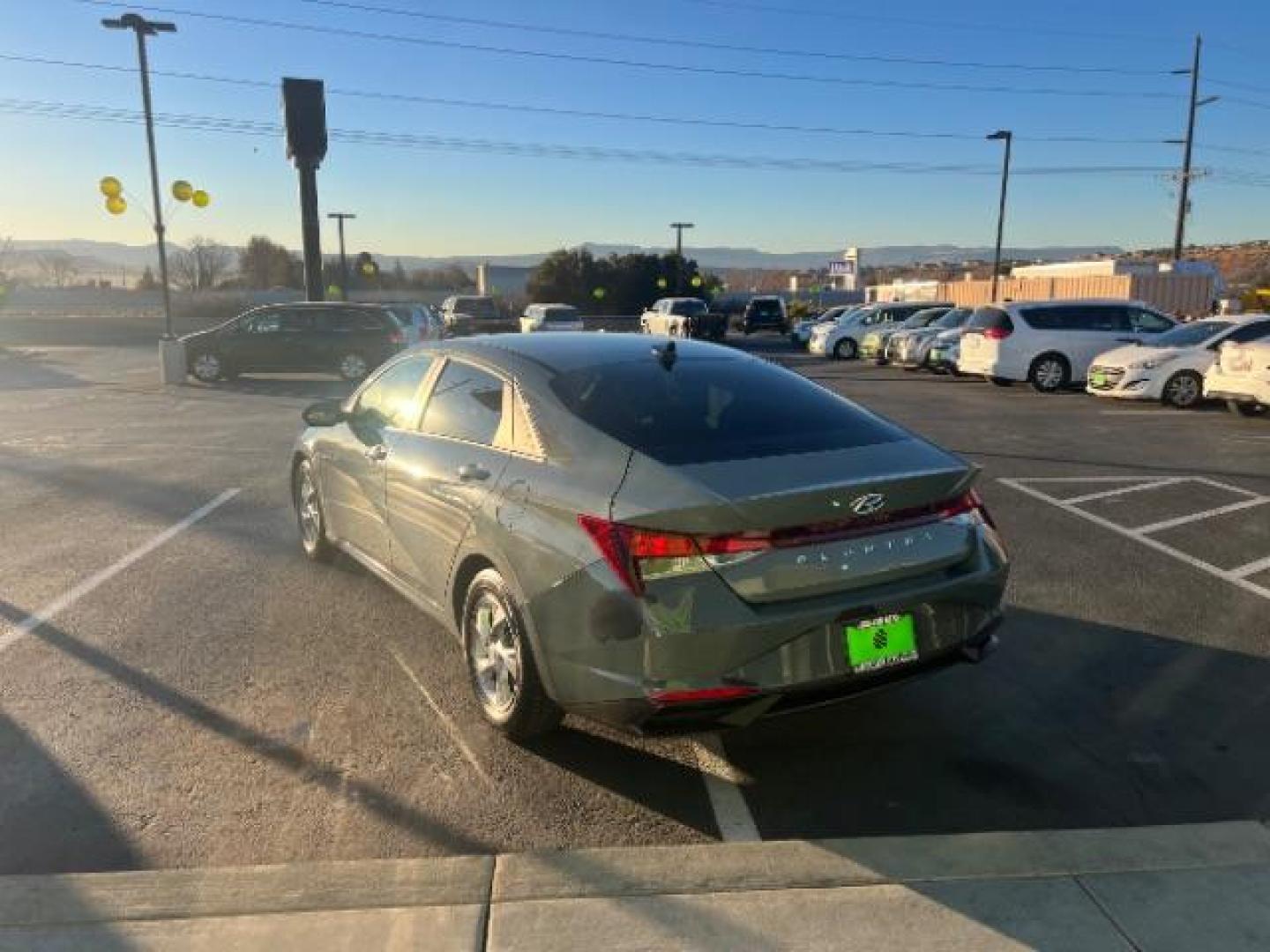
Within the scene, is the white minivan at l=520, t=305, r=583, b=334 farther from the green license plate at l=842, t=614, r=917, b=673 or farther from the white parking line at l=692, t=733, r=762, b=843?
the green license plate at l=842, t=614, r=917, b=673

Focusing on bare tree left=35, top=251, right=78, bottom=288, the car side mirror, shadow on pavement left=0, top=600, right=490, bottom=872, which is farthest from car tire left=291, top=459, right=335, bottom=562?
bare tree left=35, top=251, right=78, bottom=288

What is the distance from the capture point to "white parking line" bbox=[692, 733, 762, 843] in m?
3.17

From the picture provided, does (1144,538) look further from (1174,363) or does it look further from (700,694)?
(1174,363)

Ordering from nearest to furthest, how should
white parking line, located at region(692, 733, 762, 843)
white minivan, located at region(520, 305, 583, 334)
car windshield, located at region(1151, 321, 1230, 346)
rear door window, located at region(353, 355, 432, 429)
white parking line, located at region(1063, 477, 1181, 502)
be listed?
white parking line, located at region(692, 733, 762, 843)
rear door window, located at region(353, 355, 432, 429)
white parking line, located at region(1063, 477, 1181, 502)
car windshield, located at region(1151, 321, 1230, 346)
white minivan, located at region(520, 305, 583, 334)

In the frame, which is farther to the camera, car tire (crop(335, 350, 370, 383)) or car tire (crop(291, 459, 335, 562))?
car tire (crop(335, 350, 370, 383))

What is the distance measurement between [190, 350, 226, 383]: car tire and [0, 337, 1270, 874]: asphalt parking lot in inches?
516

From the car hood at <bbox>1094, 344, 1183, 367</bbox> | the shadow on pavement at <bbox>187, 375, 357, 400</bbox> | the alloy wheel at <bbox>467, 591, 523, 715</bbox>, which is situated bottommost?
the shadow on pavement at <bbox>187, 375, 357, 400</bbox>

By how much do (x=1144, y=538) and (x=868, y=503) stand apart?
4.59 meters

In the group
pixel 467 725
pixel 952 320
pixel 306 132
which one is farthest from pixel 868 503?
pixel 306 132

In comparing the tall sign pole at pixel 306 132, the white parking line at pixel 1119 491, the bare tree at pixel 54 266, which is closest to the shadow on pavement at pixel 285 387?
the tall sign pole at pixel 306 132

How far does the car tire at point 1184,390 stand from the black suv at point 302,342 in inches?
540

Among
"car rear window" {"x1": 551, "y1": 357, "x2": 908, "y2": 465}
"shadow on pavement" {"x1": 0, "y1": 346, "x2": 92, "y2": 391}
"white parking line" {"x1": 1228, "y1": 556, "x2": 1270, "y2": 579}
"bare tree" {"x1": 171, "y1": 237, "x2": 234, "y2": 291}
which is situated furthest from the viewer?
"bare tree" {"x1": 171, "y1": 237, "x2": 234, "y2": 291}

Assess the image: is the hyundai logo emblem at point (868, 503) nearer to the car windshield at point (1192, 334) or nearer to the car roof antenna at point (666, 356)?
the car roof antenna at point (666, 356)

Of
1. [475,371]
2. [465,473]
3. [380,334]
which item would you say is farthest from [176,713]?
[380,334]
